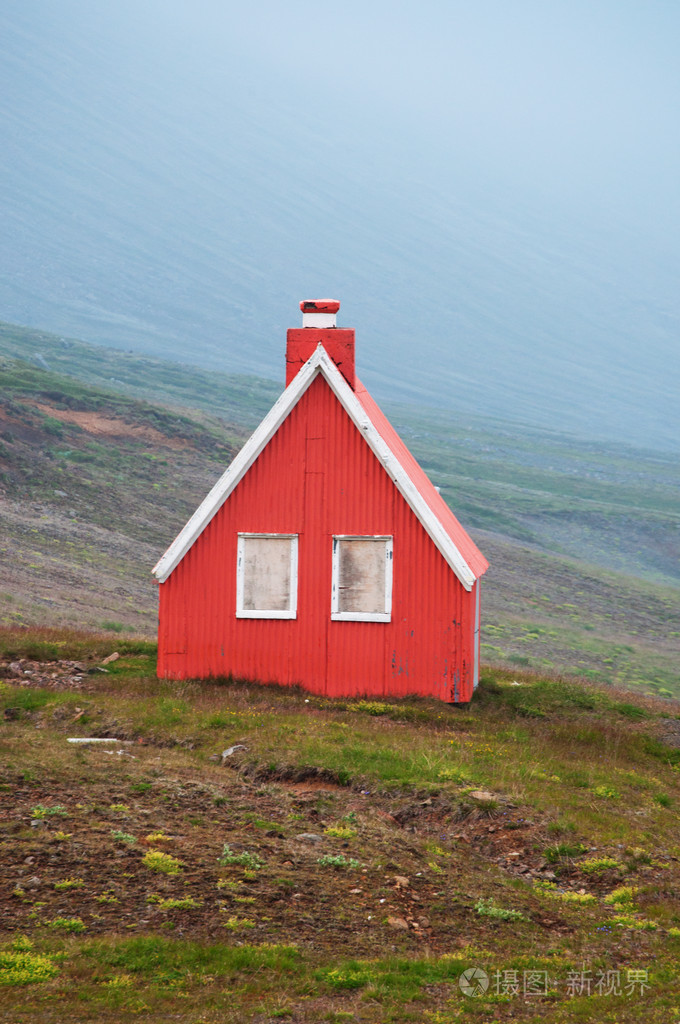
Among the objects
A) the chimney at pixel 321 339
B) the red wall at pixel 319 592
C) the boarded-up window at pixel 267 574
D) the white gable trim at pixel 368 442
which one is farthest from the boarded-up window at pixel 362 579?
the chimney at pixel 321 339

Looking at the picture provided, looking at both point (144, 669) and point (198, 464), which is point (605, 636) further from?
point (144, 669)

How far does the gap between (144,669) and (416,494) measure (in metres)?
6.57

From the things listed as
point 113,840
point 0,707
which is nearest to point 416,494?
point 0,707

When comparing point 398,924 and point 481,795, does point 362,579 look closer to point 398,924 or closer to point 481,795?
point 481,795

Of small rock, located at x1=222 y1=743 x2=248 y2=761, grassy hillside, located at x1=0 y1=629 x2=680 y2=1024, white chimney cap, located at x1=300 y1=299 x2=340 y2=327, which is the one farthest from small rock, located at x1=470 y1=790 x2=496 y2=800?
white chimney cap, located at x1=300 y1=299 x2=340 y2=327

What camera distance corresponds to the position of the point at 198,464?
7675 centimetres

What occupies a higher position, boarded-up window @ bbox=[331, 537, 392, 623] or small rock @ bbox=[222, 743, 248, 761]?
boarded-up window @ bbox=[331, 537, 392, 623]

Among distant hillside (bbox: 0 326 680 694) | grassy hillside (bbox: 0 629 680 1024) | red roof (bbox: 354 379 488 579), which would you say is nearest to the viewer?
grassy hillside (bbox: 0 629 680 1024)

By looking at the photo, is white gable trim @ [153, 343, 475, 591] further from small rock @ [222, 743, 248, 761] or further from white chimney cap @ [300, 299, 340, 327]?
small rock @ [222, 743, 248, 761]

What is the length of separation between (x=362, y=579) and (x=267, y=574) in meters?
1.79

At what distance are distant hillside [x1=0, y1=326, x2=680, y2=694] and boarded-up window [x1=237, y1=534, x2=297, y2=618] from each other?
14979 millimetres

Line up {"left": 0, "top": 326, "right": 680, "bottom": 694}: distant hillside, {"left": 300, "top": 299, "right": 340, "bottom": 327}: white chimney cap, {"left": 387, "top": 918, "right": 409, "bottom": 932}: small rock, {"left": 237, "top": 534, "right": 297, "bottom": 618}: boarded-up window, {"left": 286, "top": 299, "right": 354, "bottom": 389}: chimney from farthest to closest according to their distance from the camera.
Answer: {"left": 0, "top": 326, "right": 680, "bottom": 694}: distant hillside < {"left": 300, "top": 299, "right": 340, "bottom": 327}: white chimney cap < {"left": 286, "top": 299, "right": 354, "bottom": 389}: chimney < {"left": 237, "top": 534, "right": 297, "bottom": 618}: boarded-up window < {"left": 387, "top": 918, "right": 409, "bottom": 932}: small rock

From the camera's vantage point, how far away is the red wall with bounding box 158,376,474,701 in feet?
61.4

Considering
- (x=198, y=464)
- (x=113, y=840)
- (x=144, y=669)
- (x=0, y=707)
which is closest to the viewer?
(x=113, y=840)
